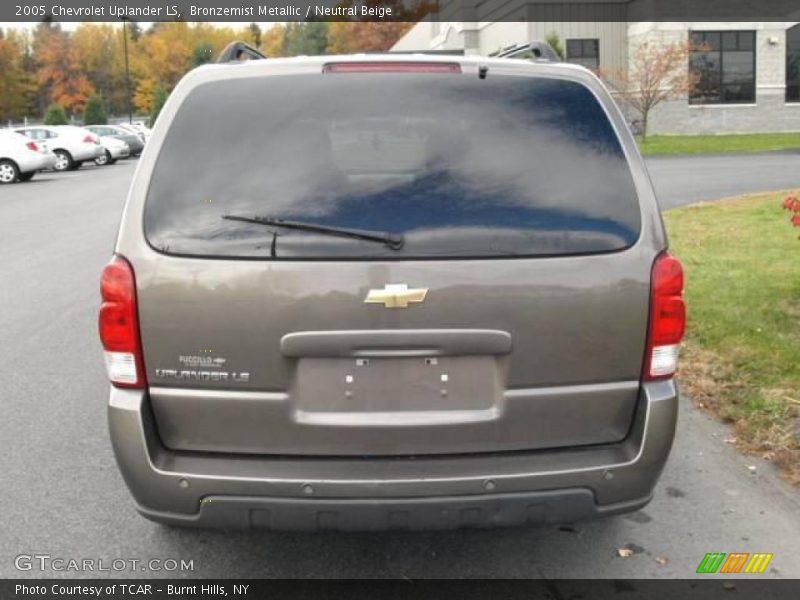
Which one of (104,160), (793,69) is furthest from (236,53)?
(793,69)

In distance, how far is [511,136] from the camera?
3.01m

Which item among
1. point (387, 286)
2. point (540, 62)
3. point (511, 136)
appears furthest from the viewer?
point (540, 62)

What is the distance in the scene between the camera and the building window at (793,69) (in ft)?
139

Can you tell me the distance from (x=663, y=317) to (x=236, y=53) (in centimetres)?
226

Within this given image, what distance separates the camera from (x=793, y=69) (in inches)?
1677

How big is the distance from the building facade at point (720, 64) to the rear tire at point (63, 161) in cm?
1988

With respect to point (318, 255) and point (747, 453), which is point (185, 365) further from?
point (747, 453)

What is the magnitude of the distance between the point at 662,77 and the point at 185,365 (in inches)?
1392

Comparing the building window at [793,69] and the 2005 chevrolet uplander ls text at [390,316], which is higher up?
the building window at [793,69]

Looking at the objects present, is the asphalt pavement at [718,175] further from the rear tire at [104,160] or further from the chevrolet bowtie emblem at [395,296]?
the rear tire at [104,160]

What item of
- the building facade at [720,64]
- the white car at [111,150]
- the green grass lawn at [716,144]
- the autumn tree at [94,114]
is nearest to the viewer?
the green grass lawn at [716,144]

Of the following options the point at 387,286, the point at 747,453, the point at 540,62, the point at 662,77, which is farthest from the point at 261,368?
the point at 662,77

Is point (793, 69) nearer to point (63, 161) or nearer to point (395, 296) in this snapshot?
point (63, 161)

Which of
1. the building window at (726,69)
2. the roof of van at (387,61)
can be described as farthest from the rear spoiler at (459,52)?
the building window at (726,69)
